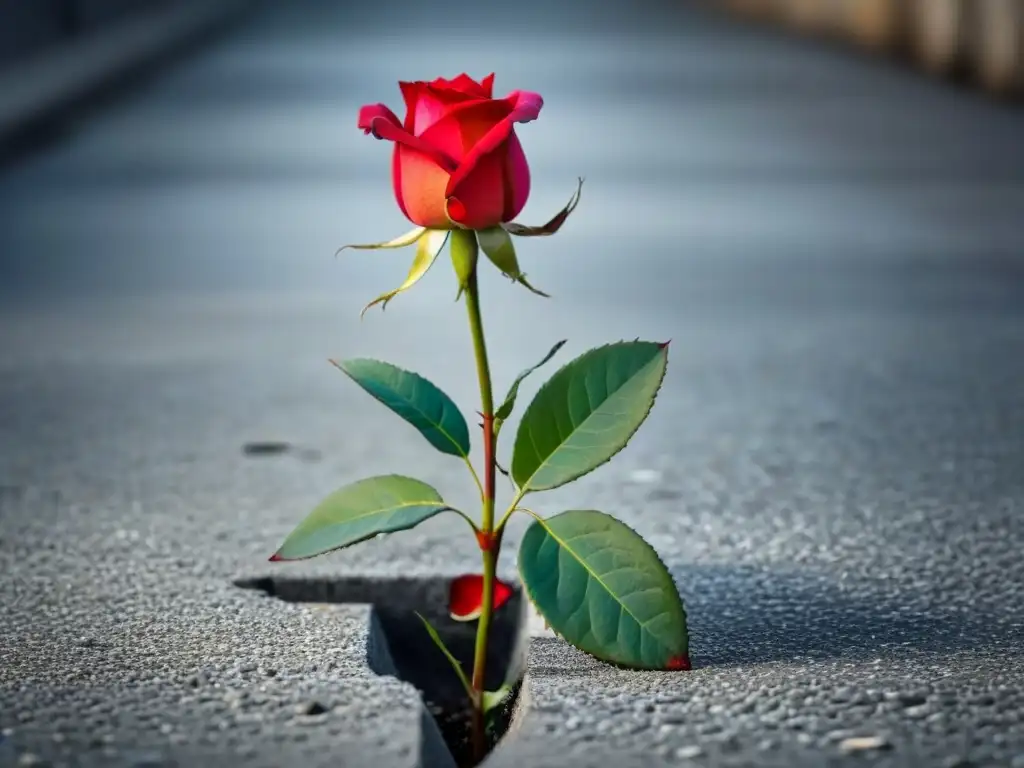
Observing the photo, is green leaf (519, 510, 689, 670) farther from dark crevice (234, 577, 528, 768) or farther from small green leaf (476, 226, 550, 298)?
small green leaf (476, 226, 550, 298)

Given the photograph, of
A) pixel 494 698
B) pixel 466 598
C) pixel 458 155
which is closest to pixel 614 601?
pixel 494 698

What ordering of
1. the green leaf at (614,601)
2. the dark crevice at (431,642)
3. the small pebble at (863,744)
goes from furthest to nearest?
the dark crevice at (431,642) < the green leaf at (614,601) < the small pebble at (863,744)

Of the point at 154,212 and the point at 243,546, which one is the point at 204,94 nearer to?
the point at 154,212

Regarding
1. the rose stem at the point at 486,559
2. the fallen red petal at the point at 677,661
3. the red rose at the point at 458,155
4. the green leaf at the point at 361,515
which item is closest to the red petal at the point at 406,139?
the red rose at the point at 458,155

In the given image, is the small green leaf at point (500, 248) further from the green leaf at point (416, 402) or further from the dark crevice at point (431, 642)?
the dark crevice at point (431, 642)

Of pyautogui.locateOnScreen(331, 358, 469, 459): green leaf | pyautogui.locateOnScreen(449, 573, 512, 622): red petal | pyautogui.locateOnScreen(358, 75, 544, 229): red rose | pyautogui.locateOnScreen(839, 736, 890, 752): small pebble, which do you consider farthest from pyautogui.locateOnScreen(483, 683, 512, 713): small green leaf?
pyautogui.locateOnScreen(358, 75, 544, 229): red rose

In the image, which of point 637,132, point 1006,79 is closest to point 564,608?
point 637,132

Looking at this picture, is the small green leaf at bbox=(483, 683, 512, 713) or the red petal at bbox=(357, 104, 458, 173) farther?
the small green leaf at bbox=(483, 683, 512, 713)
